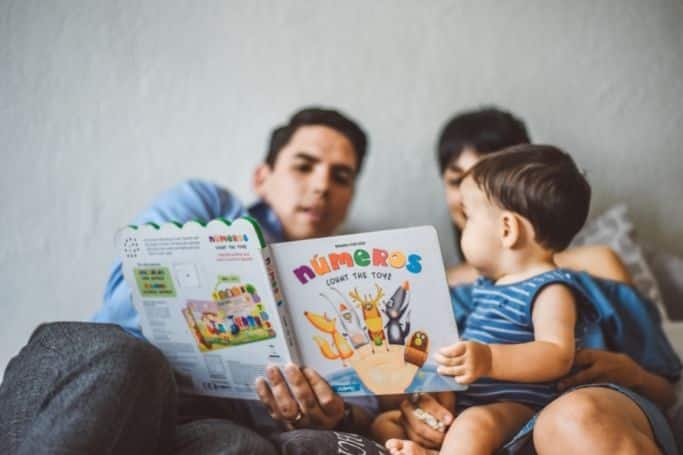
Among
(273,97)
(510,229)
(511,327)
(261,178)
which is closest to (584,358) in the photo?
(511,327)

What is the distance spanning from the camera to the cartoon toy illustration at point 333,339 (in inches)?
31.4

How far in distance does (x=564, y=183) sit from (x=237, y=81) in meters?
0.90

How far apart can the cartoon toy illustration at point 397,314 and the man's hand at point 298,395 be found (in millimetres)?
145

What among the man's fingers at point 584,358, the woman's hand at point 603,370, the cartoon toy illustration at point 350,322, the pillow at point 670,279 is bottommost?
the pillow at point 670,279

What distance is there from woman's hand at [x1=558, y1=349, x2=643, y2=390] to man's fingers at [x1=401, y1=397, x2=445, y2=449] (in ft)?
0.77

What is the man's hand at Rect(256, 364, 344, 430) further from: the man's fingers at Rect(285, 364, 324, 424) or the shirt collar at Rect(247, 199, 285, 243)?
the shirt collar at Rect(247, 199, 285, 243)

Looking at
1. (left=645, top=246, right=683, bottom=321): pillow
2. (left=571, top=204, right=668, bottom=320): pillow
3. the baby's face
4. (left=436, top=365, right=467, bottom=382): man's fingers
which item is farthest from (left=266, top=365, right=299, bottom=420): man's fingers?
(left=645, top=246, right=683, bottom=321): pillow

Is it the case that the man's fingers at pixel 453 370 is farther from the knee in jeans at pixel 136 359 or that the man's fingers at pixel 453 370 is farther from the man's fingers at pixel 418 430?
the knee in jeans at pixel 136 359

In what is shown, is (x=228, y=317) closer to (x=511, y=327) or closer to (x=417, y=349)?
(x=417, y=349)

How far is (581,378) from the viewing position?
90cm

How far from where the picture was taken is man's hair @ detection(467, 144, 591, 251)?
83cm

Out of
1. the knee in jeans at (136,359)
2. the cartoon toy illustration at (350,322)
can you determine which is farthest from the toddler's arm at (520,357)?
the knee in jeans at (136,359)

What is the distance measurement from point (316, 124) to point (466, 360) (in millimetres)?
746

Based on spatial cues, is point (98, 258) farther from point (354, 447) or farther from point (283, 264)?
point (354, 447)
